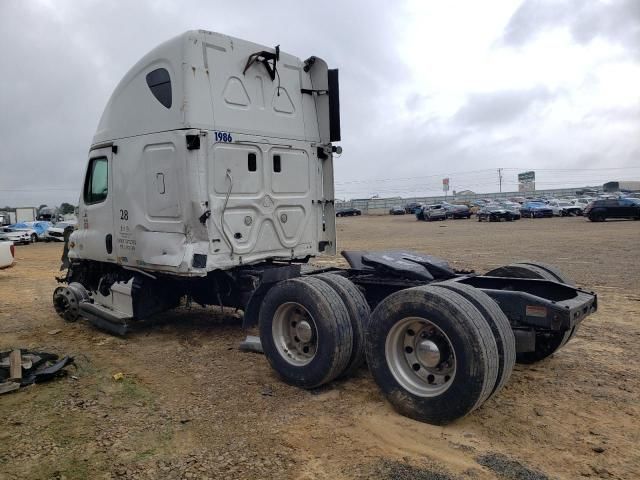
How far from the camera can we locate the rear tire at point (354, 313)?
486cm

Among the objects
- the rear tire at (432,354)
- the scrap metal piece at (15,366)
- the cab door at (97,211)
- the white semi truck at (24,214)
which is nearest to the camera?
the rear tire at (432,354)

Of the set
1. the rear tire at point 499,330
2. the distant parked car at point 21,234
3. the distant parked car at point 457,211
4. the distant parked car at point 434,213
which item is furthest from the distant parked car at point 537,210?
the rear tire at point 499,330

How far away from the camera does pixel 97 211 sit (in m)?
7.51

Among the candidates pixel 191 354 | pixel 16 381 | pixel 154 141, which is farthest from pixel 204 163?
pixel 16 381

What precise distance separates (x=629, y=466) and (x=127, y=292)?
19.3ft

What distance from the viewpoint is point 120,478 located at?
343 cm

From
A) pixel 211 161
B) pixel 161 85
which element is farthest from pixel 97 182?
pixel 211 161

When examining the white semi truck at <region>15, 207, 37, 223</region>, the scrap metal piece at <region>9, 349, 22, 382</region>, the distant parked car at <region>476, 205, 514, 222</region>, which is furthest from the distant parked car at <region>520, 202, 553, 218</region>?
the white semi truck at <region>15, 207, 37, 223</region>

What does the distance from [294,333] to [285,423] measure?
1.17 m

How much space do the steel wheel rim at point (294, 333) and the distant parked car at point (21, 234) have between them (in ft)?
98.1

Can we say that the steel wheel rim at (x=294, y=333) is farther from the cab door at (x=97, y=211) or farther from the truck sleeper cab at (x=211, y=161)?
the cab door at (x=97, y=211)

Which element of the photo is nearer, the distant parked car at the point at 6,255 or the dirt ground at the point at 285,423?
the dirt ground at the point at 285,423

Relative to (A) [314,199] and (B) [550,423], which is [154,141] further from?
(B) [550,423]

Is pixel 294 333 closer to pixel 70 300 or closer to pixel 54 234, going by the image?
pixel 70 300
